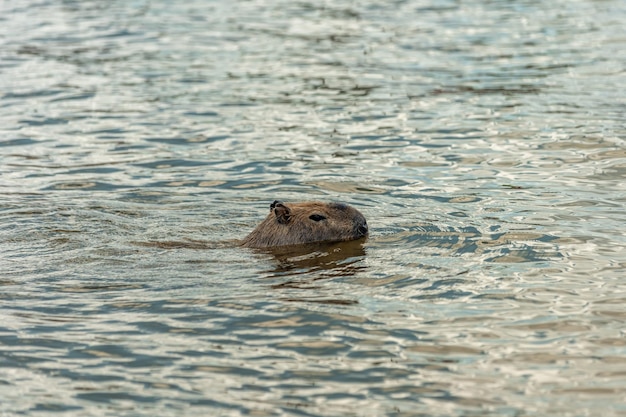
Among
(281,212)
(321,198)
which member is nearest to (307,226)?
(281,212)

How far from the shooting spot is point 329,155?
528 inches

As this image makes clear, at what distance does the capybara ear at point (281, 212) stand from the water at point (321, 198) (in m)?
0.39

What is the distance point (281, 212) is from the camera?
32.9 feet

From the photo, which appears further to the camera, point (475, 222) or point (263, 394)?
point (475, 222)

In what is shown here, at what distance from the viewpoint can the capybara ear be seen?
993cm

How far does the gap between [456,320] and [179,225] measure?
3936 millimetres

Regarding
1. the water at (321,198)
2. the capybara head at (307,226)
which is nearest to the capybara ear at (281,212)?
the capybara head at (307,226)

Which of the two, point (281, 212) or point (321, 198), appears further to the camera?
point (321, 198)

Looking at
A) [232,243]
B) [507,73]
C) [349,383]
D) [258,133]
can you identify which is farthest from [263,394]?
[507,73]

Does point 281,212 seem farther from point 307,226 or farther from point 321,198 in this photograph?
point 321,198

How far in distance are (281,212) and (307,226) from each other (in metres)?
0.29

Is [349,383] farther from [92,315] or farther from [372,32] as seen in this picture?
[372,32]

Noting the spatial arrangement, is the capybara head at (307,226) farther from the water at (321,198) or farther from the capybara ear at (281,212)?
the water at (321,198)

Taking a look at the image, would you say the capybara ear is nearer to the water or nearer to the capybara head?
the capybara head
